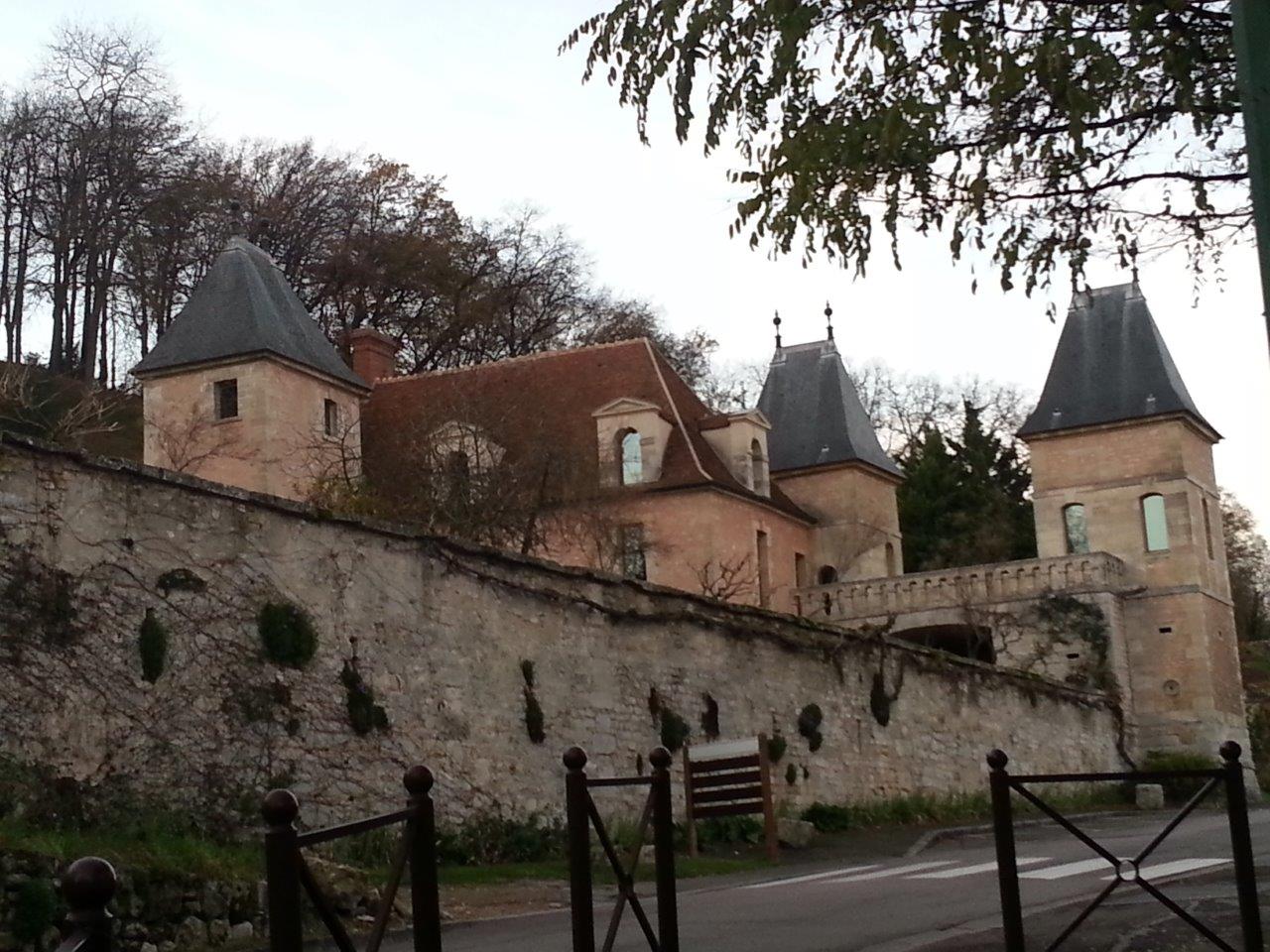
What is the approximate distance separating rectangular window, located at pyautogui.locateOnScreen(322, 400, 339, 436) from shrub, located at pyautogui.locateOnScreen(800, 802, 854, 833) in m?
18.8

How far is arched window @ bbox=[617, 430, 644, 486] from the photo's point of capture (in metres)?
39.2

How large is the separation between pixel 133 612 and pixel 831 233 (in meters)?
7.11

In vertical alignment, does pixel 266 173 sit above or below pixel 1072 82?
above

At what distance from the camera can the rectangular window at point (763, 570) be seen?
132 feet

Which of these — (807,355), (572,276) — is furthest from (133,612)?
(572,276)

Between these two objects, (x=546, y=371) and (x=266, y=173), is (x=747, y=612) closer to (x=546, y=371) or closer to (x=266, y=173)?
(x=546, y=371)

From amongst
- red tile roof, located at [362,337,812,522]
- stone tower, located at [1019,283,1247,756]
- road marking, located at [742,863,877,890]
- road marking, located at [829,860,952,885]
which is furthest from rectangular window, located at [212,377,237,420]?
road marking, located at [829,860,952,885]

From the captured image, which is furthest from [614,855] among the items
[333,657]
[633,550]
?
[633,550]

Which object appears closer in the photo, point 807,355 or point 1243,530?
point 807,355

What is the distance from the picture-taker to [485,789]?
17.2 m

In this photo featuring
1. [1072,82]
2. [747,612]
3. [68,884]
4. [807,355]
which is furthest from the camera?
[807,355]

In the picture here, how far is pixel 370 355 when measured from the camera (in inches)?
1693

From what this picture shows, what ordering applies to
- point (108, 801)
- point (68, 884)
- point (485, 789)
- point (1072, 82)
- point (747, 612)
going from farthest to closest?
point (747, 612), point (485, 789), point (108, 801), point (1072, 82), point (68, 884)

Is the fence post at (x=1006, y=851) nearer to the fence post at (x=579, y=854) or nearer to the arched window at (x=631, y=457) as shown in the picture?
the fence post at (x=579, y=854)
